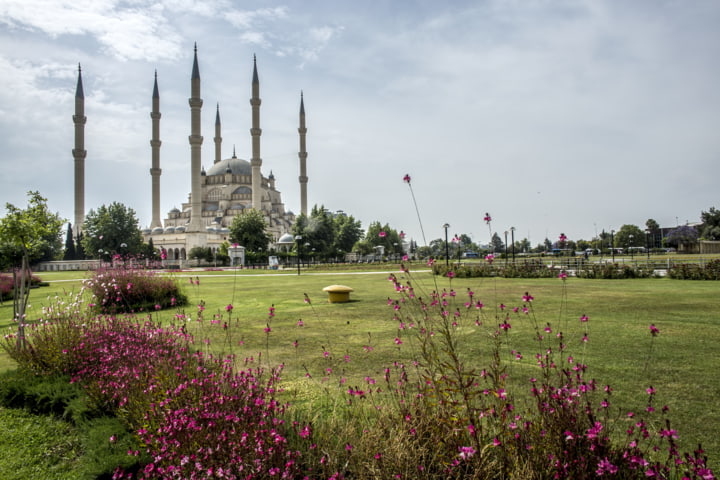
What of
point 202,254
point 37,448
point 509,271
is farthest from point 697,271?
point 202,254

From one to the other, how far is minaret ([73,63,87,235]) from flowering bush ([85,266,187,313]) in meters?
68.8

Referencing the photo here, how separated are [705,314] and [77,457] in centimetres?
1140

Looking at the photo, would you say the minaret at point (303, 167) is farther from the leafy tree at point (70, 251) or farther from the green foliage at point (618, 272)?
the green foliage at point (618, 272)

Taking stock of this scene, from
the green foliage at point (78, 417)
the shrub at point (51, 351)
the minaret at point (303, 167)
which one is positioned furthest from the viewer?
the minaret at point (303, 167)

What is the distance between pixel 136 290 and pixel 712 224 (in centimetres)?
6871

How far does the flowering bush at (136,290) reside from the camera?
41.5 feet

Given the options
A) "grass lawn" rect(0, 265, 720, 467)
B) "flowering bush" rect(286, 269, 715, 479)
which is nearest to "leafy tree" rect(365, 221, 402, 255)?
"grass lawn" rect(0, 265, 720, 467)

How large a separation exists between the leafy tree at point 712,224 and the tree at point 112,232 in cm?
7461

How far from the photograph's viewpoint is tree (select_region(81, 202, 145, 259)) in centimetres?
6144

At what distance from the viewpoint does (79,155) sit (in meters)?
71.2

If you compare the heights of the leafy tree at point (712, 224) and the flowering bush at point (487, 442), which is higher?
the leafy tree at point (712, 224)

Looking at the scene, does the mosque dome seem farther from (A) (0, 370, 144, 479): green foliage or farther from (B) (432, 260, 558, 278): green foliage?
(A) (0, 370, 144, 479): green foliage

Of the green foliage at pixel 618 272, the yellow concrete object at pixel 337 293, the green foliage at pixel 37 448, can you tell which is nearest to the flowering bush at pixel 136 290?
the yellow concrete object at pixel 337 293

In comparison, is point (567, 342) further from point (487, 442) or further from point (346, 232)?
point (346, 232)
